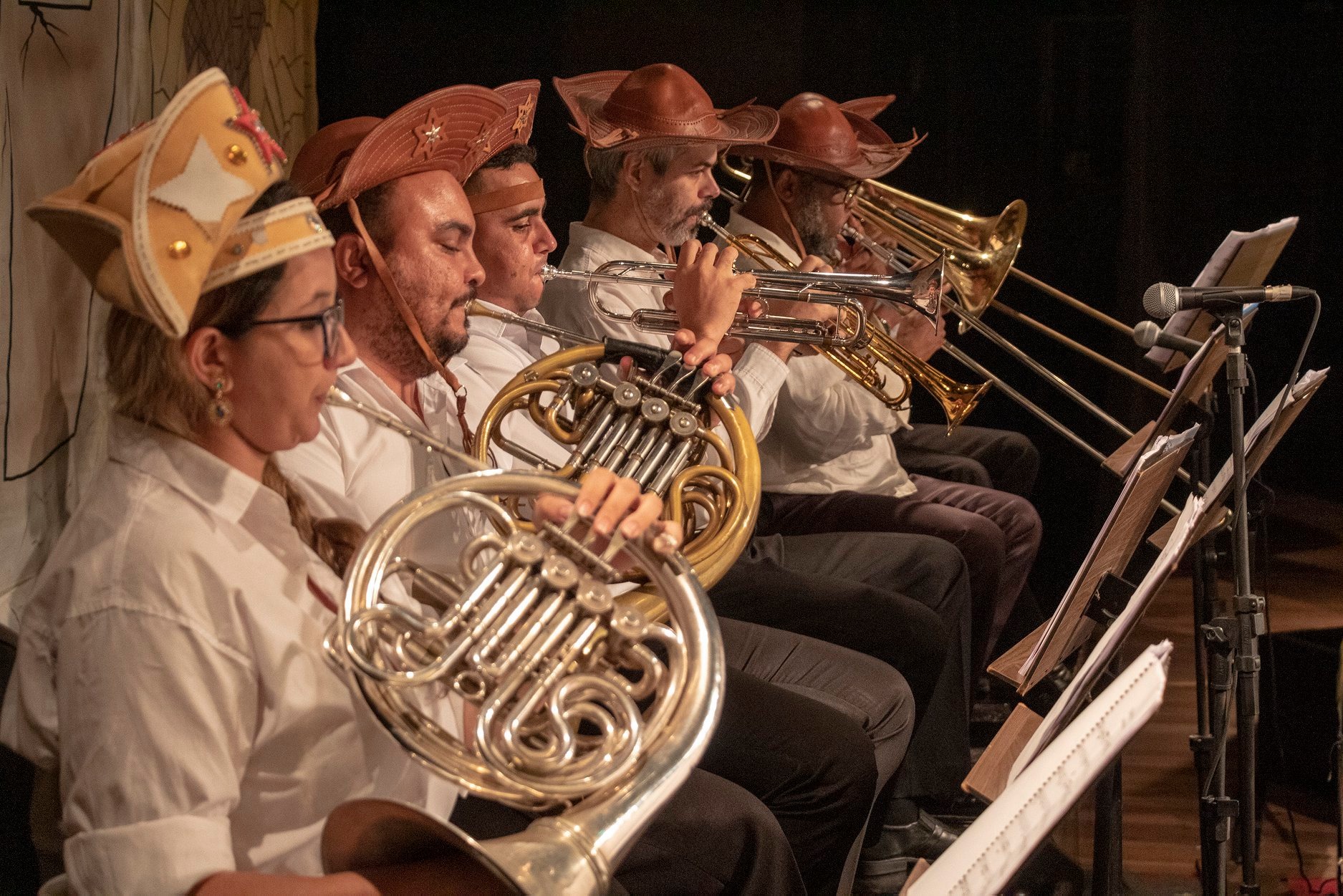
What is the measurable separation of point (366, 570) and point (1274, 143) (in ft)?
15.8

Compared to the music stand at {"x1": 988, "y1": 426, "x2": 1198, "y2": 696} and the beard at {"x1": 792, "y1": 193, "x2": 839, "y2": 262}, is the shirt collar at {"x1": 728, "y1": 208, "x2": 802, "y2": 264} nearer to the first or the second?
the beard at {"x1": 792, "y1": 193, "x2": 839, "y2": 262}

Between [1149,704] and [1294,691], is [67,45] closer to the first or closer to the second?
[1149,704]

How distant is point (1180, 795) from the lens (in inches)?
116

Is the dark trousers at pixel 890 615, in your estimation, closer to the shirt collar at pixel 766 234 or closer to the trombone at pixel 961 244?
the trombone at pixel 961 244

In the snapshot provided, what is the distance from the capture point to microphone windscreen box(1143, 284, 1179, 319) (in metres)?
1.83

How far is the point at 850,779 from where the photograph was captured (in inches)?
81.0

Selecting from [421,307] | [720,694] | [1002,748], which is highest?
[421,307]

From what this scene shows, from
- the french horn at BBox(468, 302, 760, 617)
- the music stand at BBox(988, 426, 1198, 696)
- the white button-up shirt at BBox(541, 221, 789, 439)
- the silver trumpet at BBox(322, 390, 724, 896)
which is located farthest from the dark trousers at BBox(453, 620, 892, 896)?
the white button-up shirt at BBox(541, 221, 789, 439)

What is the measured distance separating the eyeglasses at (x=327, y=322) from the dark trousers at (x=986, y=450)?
3058 millimetres

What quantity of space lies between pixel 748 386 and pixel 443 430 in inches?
31.1

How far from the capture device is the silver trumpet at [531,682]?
43.7 inches

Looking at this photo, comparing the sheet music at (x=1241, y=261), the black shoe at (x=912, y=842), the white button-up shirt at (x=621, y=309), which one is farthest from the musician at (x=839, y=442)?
the sheet music at (x=1241, y=261)

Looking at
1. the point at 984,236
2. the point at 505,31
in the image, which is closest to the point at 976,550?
the point at 984,236

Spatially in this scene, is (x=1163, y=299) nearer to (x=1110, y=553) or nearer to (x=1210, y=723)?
(x=1110, y=553)
